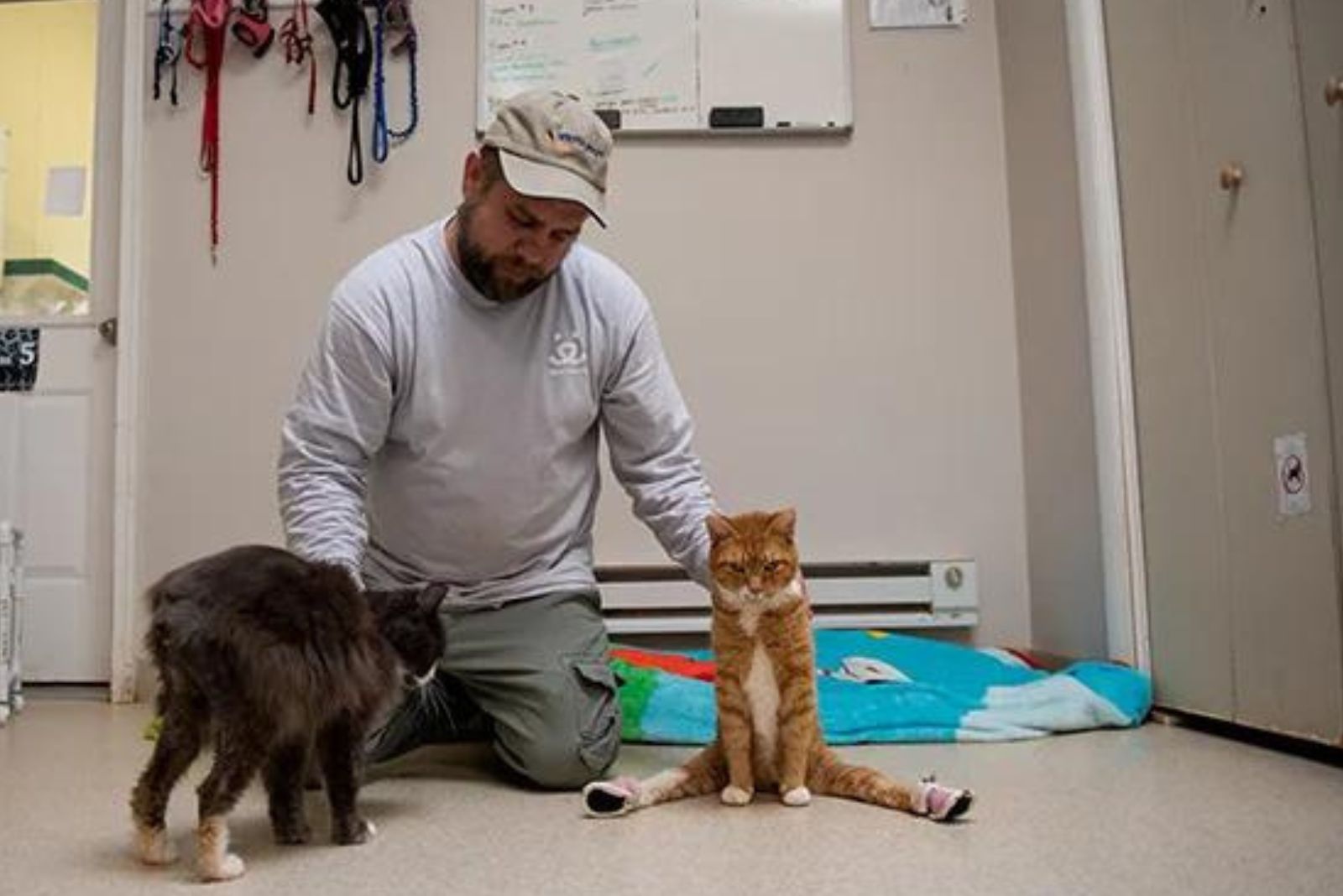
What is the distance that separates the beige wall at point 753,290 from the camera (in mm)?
3160

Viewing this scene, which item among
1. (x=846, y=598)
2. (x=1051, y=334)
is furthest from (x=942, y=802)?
(x=1051, y=334)

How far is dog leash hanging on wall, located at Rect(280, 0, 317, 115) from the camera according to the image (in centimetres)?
322

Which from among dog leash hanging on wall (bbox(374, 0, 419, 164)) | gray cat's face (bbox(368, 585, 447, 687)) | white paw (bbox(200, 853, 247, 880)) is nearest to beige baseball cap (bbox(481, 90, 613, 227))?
gray cat's face (bbox(368, 585, 447, 687))

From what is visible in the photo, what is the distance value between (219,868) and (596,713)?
692 mm

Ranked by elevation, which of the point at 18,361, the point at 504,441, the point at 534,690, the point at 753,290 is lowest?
the point at 534,690

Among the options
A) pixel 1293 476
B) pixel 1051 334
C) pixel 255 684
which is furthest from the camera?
pixel 1051 334

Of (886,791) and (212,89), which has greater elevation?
(212,89)

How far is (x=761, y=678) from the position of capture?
63.9 inches

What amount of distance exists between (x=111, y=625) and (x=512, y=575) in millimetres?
1782

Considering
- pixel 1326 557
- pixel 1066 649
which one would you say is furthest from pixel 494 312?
pixel 1066 649

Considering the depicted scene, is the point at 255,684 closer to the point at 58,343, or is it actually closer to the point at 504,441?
the point at 504,441

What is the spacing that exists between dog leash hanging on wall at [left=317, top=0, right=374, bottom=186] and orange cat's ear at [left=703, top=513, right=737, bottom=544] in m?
2.01

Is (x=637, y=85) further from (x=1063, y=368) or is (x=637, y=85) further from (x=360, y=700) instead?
A: (x=360, y=700)

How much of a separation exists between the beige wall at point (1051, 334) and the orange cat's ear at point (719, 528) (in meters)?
1.36
